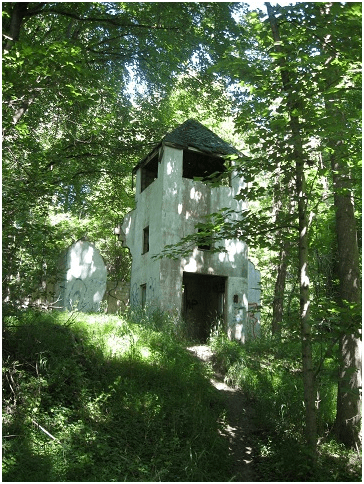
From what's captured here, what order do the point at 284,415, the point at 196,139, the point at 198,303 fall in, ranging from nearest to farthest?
the point at 284,415, the point at 196,139, the point at 198,303

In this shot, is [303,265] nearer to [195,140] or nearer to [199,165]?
[195,140]

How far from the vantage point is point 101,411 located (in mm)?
7086

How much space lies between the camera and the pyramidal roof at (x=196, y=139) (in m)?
15.7

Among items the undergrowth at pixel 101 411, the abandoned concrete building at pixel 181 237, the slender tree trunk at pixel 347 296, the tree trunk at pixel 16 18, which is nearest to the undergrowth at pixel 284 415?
the slender tree trunk at pixel 347 296

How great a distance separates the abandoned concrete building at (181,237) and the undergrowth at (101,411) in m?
5.15

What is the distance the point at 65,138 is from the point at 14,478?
11.2m

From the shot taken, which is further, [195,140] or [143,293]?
[195,140]

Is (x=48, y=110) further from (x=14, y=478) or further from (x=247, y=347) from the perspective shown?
(x=14, y=478)

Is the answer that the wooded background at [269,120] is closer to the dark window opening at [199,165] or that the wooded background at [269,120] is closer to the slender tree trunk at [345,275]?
the slender tree trunk at [345,275]

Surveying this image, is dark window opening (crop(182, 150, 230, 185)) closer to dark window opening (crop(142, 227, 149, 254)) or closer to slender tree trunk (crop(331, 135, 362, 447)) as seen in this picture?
dark window opening (crop(142, 227, 149, 254))

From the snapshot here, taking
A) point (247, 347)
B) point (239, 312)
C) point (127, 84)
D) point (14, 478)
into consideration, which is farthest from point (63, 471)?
point (127, 84)

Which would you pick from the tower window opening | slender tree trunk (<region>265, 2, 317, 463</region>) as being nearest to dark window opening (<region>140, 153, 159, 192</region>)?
the tower window opening

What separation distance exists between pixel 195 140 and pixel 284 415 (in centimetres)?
1096

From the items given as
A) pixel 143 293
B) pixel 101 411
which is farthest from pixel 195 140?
pixel 101 411
